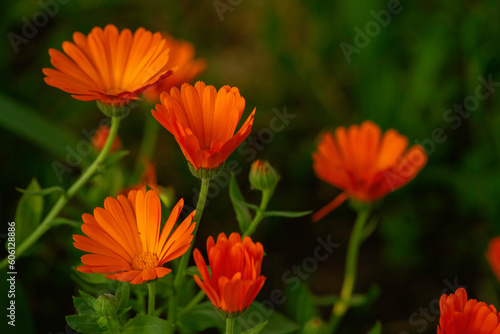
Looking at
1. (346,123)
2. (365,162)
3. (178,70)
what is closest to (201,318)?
(365,162)

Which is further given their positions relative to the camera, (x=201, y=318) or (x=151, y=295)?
(x=201, y=318)

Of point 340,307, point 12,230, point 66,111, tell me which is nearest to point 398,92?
point 340,307

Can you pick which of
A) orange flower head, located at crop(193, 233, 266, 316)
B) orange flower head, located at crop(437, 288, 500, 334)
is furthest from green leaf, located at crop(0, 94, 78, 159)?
orange flower head, located at crop(437, 288, 500, 334)

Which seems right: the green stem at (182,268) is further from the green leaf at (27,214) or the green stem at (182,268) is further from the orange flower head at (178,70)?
the orange flower head at (178,70)

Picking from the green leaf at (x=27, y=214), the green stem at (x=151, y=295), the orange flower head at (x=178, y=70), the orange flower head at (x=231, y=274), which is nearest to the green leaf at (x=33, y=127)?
the orange flower head at (x=178, y=70)

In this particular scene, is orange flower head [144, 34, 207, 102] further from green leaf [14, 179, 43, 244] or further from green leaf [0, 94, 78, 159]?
green leaf [14, 179, 43, 244]

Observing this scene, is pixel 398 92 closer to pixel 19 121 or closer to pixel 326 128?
pixel 326 128

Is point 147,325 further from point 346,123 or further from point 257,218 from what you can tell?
point 346,123
